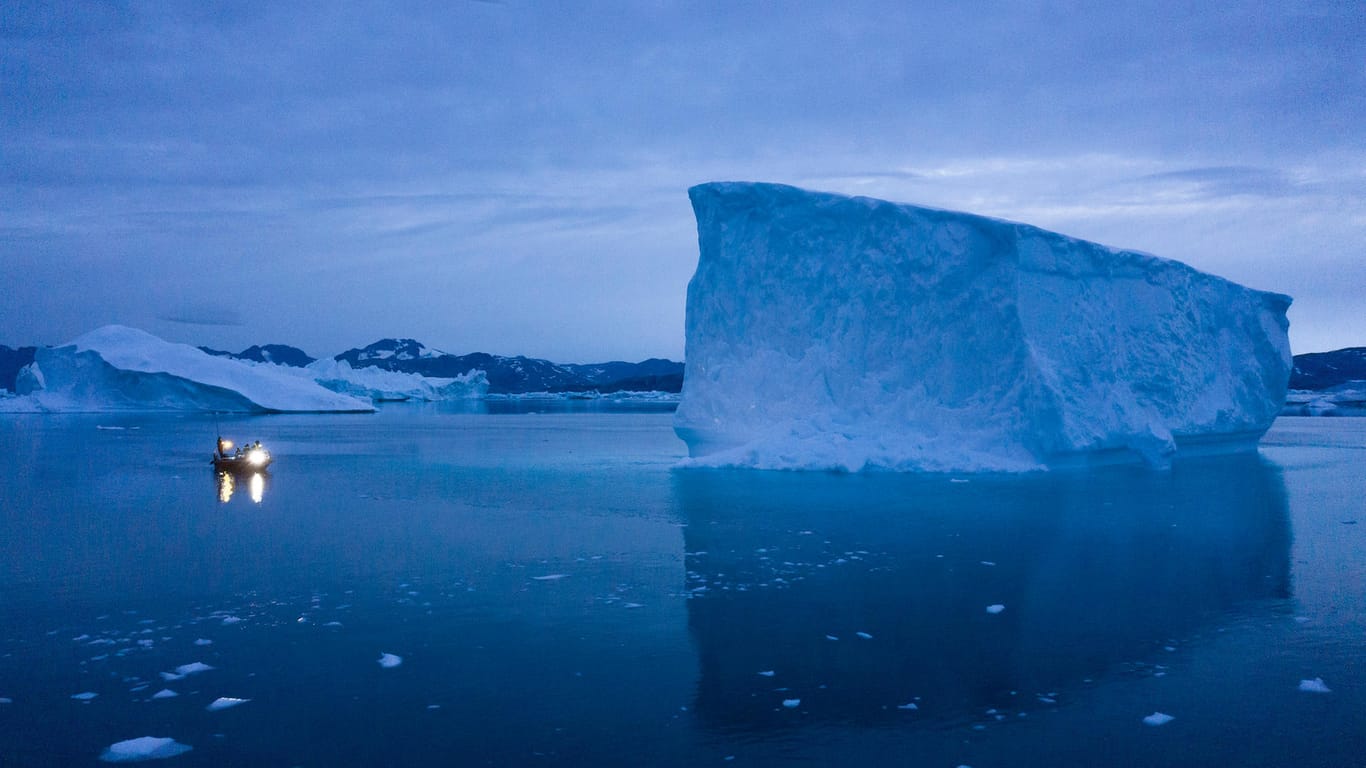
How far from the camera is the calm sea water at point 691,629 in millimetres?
4234

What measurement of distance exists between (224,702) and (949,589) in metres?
5.15

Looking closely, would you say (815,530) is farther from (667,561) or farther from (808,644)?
(808,644)

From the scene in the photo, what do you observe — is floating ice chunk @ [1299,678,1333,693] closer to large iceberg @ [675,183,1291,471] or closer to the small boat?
large iceberg @ [675,183,1291,471]

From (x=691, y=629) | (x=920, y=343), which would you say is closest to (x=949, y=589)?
(x=691, y=629)

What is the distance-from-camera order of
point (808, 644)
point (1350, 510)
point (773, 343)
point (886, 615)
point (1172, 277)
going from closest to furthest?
1. point (808, 644)
2. point (886, 615)
3. point (1350, 510)
4. point (773, 343)
5. point (1172, 277)

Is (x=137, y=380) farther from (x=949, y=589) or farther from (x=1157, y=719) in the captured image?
(x=1157, y=719)

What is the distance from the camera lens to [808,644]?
570cm

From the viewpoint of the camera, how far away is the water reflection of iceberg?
496 cm

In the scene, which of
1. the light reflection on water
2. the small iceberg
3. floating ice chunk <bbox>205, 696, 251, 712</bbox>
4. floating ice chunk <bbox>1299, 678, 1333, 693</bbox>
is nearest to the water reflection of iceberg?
the small iceberg

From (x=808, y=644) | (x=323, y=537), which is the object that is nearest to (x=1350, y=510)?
(x=808, y=644)

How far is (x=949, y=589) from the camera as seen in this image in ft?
23.8

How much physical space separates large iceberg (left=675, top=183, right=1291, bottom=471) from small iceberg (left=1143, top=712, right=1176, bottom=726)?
1163 cm

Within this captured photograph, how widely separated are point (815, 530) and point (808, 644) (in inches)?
175

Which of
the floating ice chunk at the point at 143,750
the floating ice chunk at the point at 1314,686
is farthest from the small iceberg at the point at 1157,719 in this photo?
the floating ice chunk at the point at 143,750
